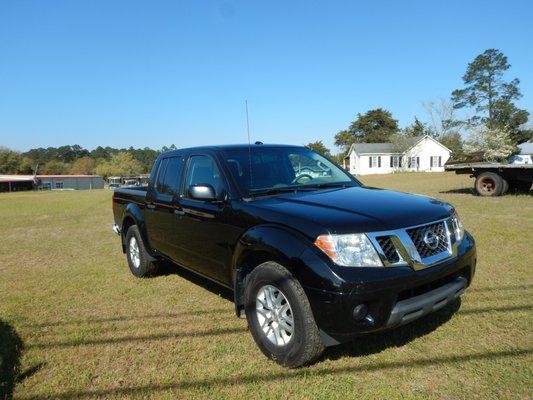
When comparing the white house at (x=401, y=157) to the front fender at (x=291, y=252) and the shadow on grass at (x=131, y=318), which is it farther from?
the front fender at (x=291, y=252)

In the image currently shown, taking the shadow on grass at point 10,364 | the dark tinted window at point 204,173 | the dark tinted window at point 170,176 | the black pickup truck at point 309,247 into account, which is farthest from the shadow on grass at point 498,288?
the shadow on grass at point 10,364

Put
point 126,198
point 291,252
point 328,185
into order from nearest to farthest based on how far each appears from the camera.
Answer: point 291,252
point 328,185
point 126,198

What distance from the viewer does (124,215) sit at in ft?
22.4

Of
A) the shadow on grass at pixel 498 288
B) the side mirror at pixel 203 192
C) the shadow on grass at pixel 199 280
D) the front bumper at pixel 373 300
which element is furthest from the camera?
the shadow on grass at pixel 199 280

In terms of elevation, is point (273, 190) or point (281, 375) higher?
point (273, 190)

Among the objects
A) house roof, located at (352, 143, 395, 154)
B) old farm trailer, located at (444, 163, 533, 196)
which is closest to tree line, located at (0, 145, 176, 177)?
house roof, located at (352, 143, 395, 154)

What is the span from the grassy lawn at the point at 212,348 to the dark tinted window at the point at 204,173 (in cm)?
145

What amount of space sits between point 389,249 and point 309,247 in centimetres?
58

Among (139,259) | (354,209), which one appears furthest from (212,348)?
(139,259)

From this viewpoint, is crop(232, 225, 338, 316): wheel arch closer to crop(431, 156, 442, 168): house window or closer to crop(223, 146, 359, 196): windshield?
crop(223, 146, 359, 196): windshield

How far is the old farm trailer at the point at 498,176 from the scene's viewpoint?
14430 mm

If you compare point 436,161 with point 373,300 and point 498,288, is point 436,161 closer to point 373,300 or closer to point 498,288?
point 498,288

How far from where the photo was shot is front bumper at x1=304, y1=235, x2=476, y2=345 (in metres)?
3.06

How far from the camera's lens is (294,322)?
3350 millimetres
